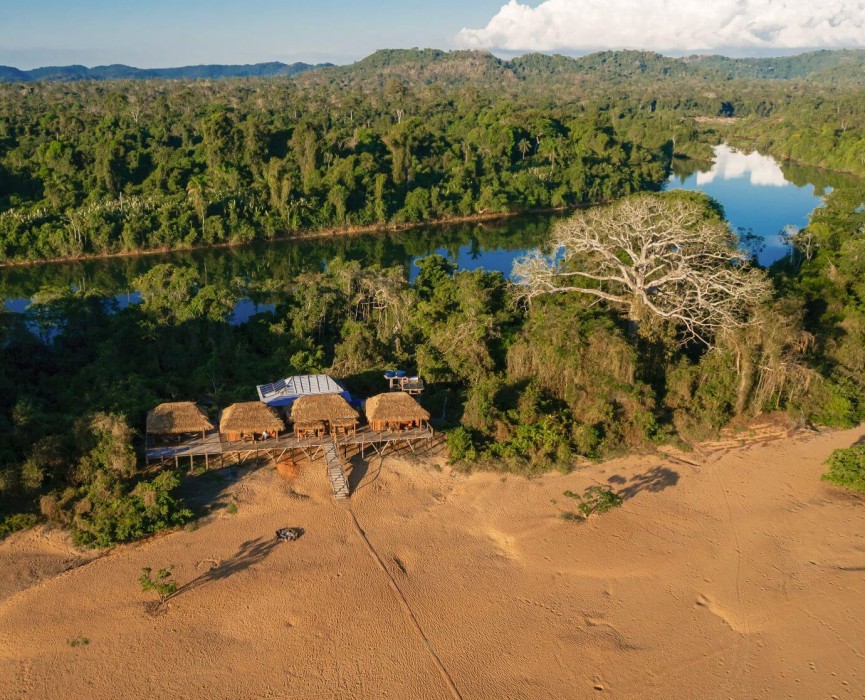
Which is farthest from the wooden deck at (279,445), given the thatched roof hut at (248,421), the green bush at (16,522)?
the green bush at (16,522)

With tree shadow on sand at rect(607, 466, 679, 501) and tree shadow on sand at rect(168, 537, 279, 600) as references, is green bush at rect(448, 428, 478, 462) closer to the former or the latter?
tree shadow on sand at rect(607, 466, 679, 501)

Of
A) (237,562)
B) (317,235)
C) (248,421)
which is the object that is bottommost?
(237,562)

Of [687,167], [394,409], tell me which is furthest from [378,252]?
[687,167]

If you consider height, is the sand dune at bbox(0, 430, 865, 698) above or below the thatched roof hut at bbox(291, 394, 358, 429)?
below

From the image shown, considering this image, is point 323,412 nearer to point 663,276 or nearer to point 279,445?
point 279,445

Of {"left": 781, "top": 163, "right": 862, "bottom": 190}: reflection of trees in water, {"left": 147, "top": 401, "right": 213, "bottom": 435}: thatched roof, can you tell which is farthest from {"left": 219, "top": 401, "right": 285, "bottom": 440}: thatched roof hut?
{"left": 781, "top": 163, "right": 862, "bottom": 190}: reflection of trees in water

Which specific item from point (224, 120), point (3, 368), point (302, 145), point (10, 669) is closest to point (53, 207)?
point (224, 120)
